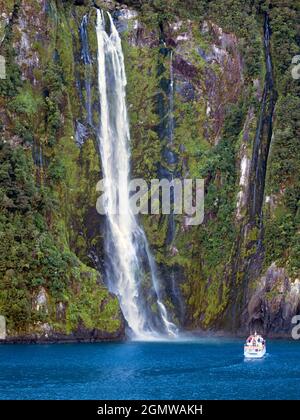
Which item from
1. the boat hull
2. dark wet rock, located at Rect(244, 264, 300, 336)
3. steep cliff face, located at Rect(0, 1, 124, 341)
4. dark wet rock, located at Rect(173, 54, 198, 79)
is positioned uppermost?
dark wet rock, located at Rect(173, 54, 198, 79)

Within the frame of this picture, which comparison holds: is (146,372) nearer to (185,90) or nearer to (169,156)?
(169,156)

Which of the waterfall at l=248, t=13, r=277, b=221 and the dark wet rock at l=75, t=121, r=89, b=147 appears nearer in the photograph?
the dark wet rock at l=75, t=121, r=89, b=147

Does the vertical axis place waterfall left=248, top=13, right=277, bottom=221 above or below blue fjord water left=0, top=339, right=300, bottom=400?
above

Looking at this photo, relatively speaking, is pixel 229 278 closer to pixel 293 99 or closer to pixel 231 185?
pixel 231 185

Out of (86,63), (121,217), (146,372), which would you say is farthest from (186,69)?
(146,372)

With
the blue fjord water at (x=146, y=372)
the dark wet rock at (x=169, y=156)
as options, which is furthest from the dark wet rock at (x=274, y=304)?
the dark wet rock at (x=169, y=156)

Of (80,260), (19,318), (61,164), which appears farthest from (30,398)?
(61,164)

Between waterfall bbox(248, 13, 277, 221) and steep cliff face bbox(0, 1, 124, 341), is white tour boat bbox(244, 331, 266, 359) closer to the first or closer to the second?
steep cliff face bbox(0, 1, 124, 341)

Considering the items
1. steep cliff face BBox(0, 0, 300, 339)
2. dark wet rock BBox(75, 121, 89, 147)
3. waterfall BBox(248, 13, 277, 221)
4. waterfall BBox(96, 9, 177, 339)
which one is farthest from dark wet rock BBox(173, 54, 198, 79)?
dark wet rock BBox(75, 121, 89, 147)
